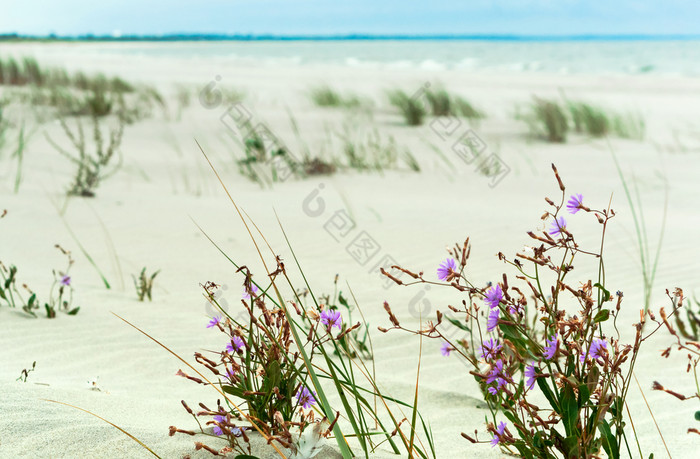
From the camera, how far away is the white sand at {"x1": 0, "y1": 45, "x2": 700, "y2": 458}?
6.87ft

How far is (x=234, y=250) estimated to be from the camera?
4824 millimetres

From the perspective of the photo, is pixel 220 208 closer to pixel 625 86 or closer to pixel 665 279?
pixel 665 279

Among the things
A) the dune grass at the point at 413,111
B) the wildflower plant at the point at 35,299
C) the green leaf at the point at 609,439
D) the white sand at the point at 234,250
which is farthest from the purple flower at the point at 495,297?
the dune grass at the point at 413,111

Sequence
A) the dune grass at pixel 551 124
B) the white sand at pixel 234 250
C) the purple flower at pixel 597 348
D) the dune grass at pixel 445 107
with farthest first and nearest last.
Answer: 1. the dune grass at pixel 445 107
2. the dune grass at pixel 551 124
3. the white sand at pixel 234 250
4. the purple flower at pixel 597 348

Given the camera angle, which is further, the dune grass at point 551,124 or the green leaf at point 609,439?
the dune grass at point 551,124

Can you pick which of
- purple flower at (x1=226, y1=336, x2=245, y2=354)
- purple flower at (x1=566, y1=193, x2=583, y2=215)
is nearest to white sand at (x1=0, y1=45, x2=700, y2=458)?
purple flower at (x1=226, y1=336, x2=245, y2=354)

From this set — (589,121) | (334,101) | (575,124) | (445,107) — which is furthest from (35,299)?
(334,101)

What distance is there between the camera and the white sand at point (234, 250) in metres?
2.09

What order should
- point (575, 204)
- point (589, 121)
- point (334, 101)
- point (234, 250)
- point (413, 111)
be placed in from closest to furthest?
point (575, 204) < point (234, 250) < point (589, 121) < point (413, 111) < point (334, 101)

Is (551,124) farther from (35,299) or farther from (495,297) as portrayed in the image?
(495,297)

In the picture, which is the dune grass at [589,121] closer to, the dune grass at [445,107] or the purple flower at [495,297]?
the dune grass at [445,107]

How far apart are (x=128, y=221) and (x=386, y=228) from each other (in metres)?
2.05

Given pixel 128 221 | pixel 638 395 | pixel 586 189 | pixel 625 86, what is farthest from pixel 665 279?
pixel 625 86

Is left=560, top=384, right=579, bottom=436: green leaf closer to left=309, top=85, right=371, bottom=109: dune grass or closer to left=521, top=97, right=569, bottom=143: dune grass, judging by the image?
left=521, top=97, right=569, bottom=143: dune grass
